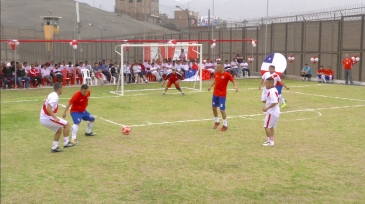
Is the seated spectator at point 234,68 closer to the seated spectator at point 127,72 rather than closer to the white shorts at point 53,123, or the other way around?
the seated spectator at point 127,72

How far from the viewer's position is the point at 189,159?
370 inches

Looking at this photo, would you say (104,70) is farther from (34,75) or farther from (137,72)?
(34,75)

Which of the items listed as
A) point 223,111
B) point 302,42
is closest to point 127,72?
point 302,42

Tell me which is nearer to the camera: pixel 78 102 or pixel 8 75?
pixel 78 102

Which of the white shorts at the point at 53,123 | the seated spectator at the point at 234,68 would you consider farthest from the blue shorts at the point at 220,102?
the seated spectator at the point at 234,68

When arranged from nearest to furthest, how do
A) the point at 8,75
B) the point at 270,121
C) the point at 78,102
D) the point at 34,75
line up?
the point at 270,121 < the point at 78,102 < the point at 8,75 < the point at 34,75

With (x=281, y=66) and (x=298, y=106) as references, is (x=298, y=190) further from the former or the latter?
(x=281, y=66)

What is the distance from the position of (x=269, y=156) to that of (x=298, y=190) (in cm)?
236

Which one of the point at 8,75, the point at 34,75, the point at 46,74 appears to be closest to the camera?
the point at 8,75

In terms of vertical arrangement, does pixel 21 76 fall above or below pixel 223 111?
above

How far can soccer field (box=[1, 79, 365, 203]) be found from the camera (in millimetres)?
7148

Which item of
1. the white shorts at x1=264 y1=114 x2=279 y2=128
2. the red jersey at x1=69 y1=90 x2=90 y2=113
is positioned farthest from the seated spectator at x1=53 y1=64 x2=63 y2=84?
the white shorts at x1=264 y1=114 x2=279 y2=128

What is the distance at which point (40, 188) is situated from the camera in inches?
291

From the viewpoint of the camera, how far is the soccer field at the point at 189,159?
7.15 m
